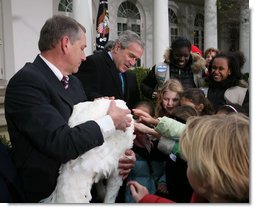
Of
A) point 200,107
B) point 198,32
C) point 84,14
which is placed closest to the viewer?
point 200,107

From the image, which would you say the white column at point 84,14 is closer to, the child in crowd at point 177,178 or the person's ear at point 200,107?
the person's ear at point 200,107

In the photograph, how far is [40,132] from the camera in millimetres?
1392

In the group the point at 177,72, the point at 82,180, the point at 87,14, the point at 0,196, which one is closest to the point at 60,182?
the point at 82,180

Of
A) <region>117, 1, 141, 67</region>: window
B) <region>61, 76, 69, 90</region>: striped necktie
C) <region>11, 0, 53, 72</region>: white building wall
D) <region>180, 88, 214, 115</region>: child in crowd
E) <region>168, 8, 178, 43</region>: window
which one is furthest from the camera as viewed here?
<region>168, 8, 178, 43</region>: window

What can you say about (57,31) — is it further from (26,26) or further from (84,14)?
(26,26)

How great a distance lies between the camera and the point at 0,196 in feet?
4.77

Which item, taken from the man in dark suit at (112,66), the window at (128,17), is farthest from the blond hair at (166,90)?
the window at (128,17)

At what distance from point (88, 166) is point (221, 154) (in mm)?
605


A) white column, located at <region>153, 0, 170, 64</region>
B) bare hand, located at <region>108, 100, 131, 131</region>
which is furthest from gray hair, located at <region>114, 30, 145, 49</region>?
white column, located at <region>153, 0, 170, 64</region>

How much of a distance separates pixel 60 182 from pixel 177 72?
2.11 metres

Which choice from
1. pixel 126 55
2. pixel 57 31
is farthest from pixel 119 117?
pixel 126 55

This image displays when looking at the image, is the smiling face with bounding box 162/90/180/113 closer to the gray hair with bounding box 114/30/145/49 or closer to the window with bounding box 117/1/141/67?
the gray hair with bounding box 114/30/145/49

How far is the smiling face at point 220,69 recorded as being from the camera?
2666 millimetres

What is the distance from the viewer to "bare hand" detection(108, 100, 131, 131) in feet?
4.98
